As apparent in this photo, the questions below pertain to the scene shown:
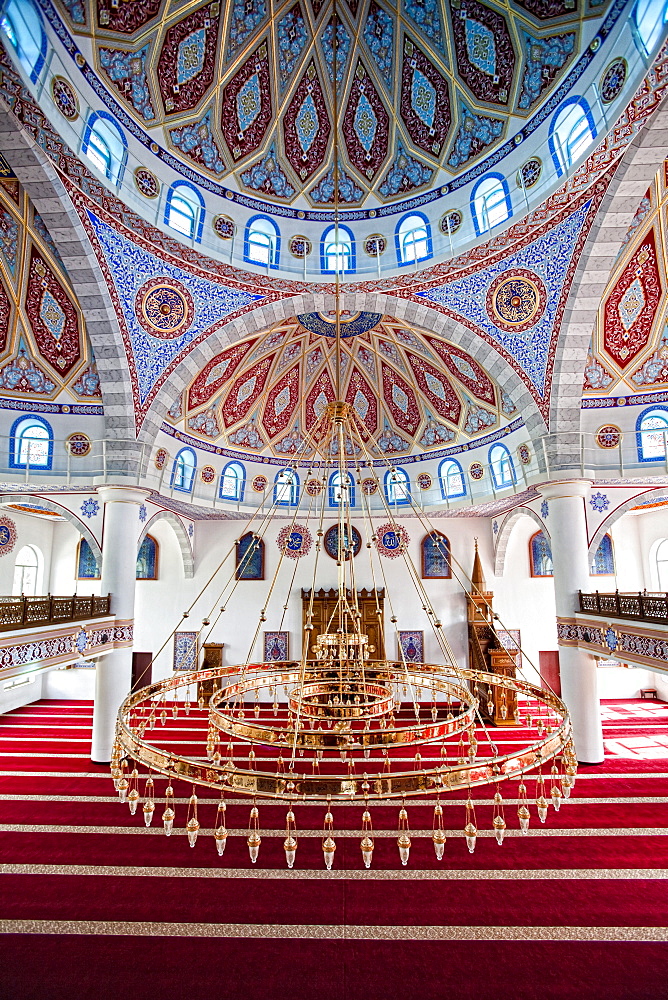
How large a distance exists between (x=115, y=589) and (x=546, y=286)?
8893 mm

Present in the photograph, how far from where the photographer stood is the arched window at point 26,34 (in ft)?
20.5

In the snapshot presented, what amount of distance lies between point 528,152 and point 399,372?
542cm

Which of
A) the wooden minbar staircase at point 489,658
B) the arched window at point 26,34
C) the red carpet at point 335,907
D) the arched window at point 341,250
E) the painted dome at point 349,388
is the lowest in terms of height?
the red carpet at point 335,907

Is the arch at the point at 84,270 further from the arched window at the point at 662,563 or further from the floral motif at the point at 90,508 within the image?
the arched window at the point at 662,563

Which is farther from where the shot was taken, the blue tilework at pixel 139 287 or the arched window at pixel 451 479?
the arched window at pixel 451 479

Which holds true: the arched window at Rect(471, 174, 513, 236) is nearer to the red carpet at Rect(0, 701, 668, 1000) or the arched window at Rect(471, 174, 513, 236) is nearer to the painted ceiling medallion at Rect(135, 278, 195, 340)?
the painted ceiling medallion at Rect(135, 278, 195, 340)

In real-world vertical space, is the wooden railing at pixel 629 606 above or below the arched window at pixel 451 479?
below

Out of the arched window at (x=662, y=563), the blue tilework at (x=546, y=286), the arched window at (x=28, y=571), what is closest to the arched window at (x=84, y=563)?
the arched window at (x=28, y=571)

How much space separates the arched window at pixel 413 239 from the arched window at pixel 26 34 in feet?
18.8

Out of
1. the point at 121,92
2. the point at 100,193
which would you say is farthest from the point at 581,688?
the point at 121,92

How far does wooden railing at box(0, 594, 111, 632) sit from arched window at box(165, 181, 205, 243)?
603cm

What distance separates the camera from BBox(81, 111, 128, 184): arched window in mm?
7684

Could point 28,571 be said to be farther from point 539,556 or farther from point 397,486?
point 539,556

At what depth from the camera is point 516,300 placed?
9320 mm
